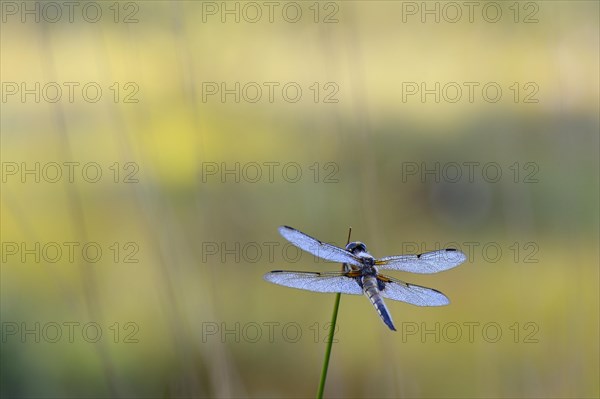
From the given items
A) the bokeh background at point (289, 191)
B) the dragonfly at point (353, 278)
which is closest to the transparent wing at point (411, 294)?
the dragonfly at point (353, 278)

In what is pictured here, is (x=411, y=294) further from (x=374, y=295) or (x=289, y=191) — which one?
(x=289, y=191)

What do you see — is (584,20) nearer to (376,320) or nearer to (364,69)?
(364,69)

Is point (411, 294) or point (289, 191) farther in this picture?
point (289, 191)

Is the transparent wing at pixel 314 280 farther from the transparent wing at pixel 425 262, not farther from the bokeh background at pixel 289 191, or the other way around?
the bokeh background at pixel 289 191

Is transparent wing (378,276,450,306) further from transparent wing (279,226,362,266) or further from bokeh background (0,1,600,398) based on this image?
bokeh background (0,1,600,398)

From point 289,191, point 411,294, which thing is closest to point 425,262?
point 411,294

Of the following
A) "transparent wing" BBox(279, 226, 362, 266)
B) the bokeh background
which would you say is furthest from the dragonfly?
the bokeh background

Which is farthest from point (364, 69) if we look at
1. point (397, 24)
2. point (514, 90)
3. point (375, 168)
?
point (514, 90)
